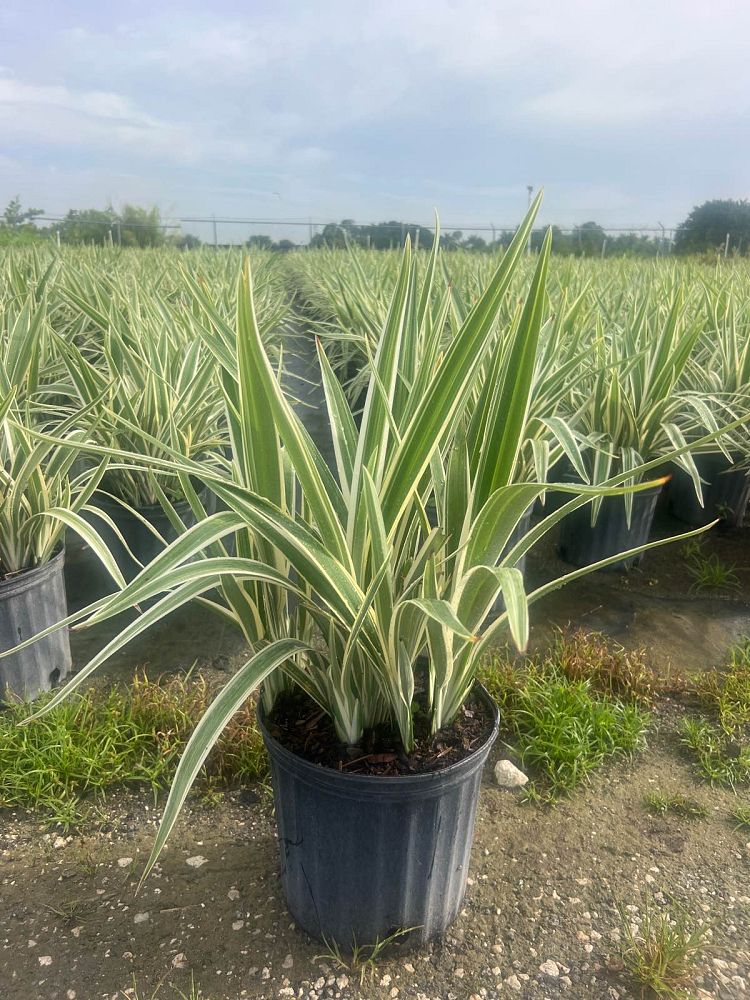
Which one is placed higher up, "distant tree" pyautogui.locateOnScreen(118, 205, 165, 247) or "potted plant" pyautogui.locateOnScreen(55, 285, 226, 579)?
"distant tree" pyautogui.locateOnScreen(118, 205, 165, 247)

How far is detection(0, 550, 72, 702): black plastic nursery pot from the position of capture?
1.42 meters

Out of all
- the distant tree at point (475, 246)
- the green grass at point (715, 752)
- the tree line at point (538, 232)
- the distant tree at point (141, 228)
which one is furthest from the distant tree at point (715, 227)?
the green grass at point (715, 752)

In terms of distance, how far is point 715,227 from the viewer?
16422 mm

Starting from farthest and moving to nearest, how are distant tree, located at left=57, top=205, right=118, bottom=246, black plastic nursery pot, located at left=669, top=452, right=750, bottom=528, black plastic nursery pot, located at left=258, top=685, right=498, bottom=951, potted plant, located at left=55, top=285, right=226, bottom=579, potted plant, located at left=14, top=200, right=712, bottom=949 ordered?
distant tree, located at left=57, top=205, right=118, bottom=246 → black plastic nursery pot, located at left=669, top=452, right=750, bottom=528 → potted plant, located at left=55, top=285, right=226, bottom=579 → black plastic nursery pot, located at left=258, top=685, right=498, bottom=951 → potted plant, located at left=14, top=200, right=712, bottom=949

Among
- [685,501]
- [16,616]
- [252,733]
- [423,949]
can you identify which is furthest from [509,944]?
[685,501]

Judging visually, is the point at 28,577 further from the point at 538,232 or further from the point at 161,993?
the point at 538,232

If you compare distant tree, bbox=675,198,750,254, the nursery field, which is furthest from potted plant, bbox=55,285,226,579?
distant tree, bbox=675,198,750,254

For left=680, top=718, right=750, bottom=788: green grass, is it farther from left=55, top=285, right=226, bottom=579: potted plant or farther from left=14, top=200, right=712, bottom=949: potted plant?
left=55, top=285, right=226, bottom=579: potted plant

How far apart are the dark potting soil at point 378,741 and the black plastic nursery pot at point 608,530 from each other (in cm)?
120

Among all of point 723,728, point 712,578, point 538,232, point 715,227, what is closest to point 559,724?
point 723,728

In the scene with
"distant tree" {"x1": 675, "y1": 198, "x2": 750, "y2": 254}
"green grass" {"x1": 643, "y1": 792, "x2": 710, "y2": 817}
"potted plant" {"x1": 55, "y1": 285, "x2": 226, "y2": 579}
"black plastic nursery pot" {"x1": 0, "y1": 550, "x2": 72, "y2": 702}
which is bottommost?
"green grass" {"x1": 643, "y1": 792, "x2": 710, "y2": 817}

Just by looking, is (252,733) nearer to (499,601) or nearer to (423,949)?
(423,949)

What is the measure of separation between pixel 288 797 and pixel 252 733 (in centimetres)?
41

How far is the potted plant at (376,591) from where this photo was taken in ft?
2.46
